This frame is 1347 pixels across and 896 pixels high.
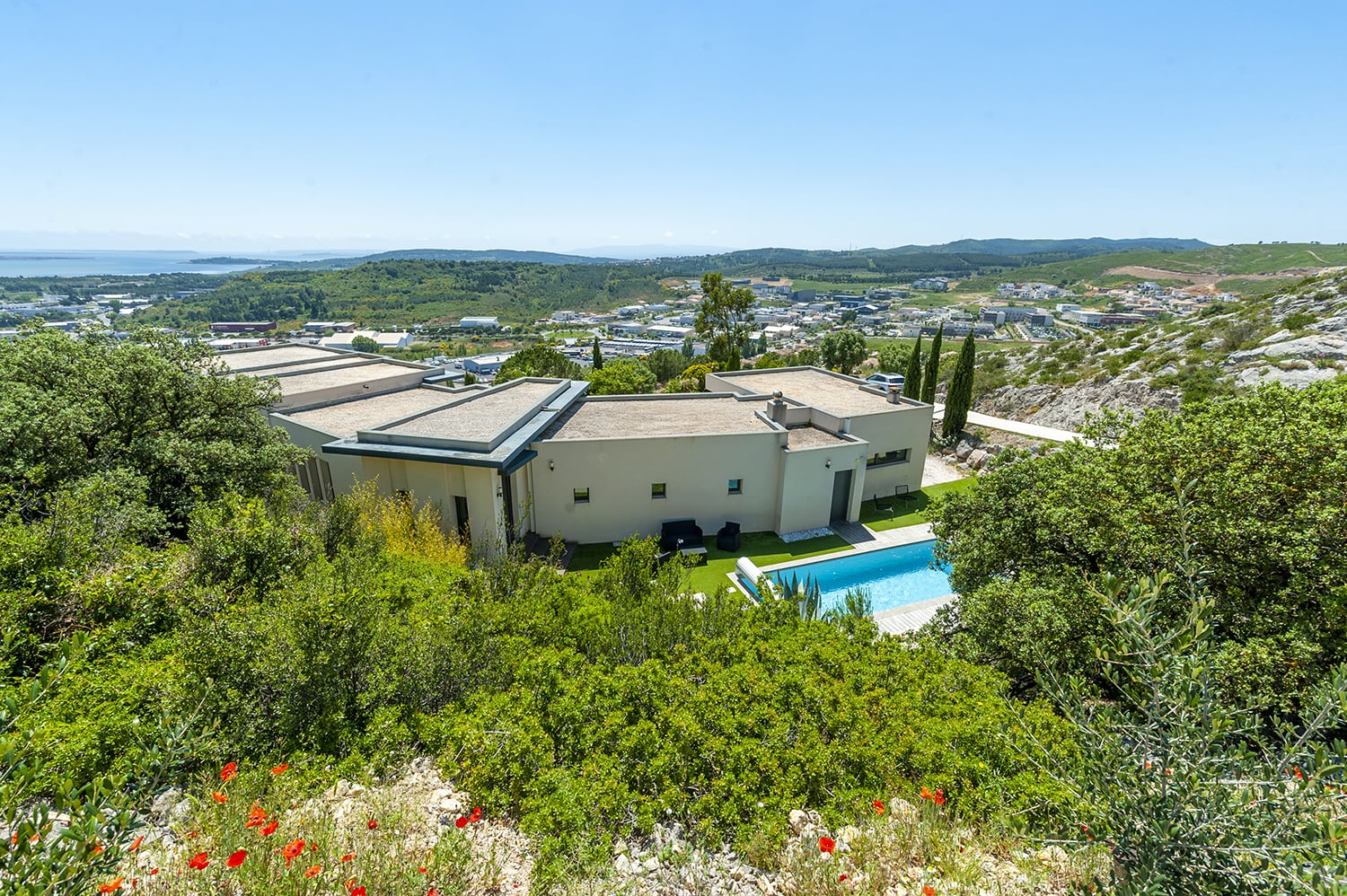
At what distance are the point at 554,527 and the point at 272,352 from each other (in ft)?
73.2

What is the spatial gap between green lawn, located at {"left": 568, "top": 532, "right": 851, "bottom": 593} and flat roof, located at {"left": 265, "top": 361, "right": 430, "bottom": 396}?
1302 centimetres

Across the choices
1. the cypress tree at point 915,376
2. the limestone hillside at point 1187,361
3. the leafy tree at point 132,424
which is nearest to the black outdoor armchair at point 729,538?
the leafy tree at point 132,424

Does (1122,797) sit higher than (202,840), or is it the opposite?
(1122,797)

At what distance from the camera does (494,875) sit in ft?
17.3

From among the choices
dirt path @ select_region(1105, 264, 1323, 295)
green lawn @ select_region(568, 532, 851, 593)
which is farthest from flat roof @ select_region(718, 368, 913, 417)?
dirt path @ select_region(1105, 264, 1323, 295)

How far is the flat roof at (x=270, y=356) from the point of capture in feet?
93.0

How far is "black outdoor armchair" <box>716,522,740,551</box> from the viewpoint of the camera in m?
19.2

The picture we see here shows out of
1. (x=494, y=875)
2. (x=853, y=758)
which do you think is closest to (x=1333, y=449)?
(x=853, y=758)

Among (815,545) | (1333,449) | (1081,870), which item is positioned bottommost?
(815,545)

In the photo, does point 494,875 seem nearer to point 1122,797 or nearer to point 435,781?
point 435,781

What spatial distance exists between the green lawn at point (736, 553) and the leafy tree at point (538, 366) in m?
20.1

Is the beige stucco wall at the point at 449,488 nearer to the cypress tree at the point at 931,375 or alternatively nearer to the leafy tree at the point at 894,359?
the cypress tree at the point at 931,375

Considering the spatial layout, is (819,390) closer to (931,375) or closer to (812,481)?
(812,481)

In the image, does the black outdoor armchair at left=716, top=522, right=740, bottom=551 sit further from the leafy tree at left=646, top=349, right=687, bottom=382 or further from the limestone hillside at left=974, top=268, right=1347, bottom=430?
the leafy tree at left=646, top=349, right=687, bottom=382
